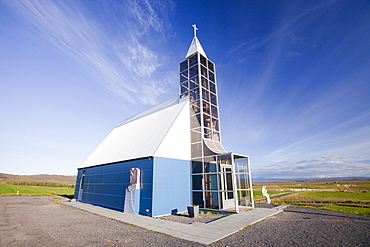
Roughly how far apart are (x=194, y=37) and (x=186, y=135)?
1120 cm

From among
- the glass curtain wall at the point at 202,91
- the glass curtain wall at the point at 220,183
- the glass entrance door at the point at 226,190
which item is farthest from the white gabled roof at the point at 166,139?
the glass entrance door at the point at 226,190

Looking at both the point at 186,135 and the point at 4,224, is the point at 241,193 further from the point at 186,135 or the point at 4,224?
the point at 4,224

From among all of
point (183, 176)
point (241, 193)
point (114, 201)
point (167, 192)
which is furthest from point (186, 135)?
point (114, 201)

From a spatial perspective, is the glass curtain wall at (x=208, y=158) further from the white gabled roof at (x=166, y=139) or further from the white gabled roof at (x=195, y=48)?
the white gabled roof at (x=166, y=139)

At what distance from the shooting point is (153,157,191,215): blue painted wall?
11023 millimetres

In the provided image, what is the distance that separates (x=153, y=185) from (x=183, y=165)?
3.03 m

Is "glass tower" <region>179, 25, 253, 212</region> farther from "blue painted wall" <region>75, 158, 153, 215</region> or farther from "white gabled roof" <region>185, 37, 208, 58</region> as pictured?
"blue painted wall" <region>75, 158, 153, 215</region>

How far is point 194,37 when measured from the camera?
1839cm

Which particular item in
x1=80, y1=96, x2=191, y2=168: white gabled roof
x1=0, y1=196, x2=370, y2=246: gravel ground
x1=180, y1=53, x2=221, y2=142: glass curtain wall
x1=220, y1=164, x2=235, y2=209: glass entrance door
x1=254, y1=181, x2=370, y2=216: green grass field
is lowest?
x1=254, y1=181, x2=370, y2=216: green grass field

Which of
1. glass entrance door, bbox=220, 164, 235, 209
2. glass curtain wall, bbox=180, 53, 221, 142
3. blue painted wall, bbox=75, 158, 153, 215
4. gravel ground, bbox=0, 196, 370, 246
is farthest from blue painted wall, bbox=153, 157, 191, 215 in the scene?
glass curtain wall, bbox=180, 53, 221, 142

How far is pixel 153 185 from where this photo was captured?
10.9m

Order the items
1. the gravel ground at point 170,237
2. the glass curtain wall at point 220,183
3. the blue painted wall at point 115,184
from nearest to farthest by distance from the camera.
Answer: the gravel ground at point 170,237 → the blue painted wall at point 115,184 → the glass curtain wall at point 220,183

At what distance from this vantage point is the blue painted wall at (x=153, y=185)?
11008 mm

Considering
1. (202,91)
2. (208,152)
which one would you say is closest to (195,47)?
(202,91)
